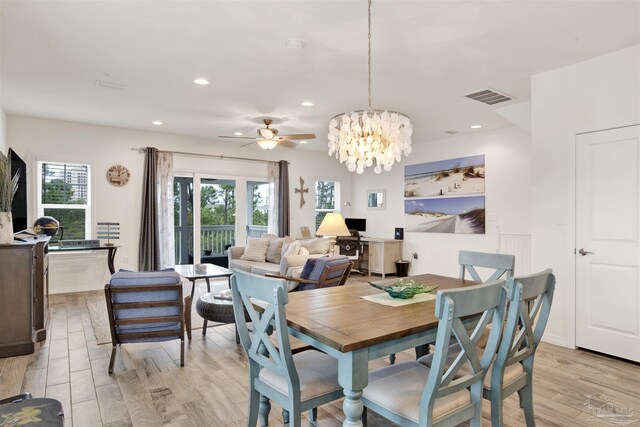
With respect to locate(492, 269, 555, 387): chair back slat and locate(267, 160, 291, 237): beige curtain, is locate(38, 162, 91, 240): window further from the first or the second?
locate(492, 269, 555, 387): chair back slat

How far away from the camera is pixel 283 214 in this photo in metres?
7.66

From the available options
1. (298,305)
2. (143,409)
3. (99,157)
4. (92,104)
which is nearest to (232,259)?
(99,157)

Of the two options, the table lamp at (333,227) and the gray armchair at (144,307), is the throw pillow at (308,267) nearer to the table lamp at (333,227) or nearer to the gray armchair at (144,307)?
the table lamp at (333,227)

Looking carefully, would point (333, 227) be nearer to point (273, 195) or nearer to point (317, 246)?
point (317, 246)

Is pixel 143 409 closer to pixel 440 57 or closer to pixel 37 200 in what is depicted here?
pixel 440 57

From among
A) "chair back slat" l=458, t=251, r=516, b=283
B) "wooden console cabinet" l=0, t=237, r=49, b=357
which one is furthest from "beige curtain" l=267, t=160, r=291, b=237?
"chair back slat" l=458, t=251, r=516, b=283

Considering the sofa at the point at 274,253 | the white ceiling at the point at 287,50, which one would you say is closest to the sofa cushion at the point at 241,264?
the sofa at the point at 274,253

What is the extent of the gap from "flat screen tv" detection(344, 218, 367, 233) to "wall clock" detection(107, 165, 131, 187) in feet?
14.7

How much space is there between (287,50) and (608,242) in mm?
3298

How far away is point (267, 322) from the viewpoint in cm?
172

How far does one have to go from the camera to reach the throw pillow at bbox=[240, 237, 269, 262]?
627cm

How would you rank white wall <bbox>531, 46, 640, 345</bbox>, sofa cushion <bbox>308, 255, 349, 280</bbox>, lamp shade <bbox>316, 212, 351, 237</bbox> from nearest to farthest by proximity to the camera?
white wall <bbox>531, 46, 640, 345</bbox>, sofa cushion <bbox>308, 255, 349, 280</bbox>, lamp shade <bbox>316, 212, 351, 237</bbox>

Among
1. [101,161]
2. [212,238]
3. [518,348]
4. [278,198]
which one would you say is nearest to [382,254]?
[278,198]

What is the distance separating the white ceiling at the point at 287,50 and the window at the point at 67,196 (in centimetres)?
105
